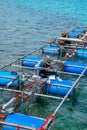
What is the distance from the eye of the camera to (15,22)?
65188 mm

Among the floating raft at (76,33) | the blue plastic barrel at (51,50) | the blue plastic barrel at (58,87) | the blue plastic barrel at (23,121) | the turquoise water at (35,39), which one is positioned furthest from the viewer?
the floating raft at (76,33)

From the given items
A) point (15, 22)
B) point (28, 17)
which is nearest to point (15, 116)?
point (15, 22)

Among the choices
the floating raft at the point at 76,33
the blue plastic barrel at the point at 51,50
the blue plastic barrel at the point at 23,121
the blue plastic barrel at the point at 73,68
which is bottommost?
the blue plastic barrel at the point at 23,121

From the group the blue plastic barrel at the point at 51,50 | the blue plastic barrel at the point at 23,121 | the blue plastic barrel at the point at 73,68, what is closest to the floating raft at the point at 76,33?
the blue plastic barrel at the point at 51,50

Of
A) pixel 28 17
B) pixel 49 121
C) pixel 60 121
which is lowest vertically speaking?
pixel 60 121

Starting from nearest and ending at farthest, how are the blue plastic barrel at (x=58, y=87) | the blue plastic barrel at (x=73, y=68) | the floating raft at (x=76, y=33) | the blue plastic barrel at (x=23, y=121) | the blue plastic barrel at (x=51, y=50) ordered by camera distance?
the blue plastic barrel at (x=23, y=121) → the blue plastic barrel at (x=58, y=87) → the blue plastic barrel at (x=73, y=68) → the blue plastic barrel at (x=51, y=50) → the floating raft at (x=76, y=33)

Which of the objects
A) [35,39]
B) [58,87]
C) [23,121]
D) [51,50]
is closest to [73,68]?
[58,87]

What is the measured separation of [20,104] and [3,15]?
55.0 m

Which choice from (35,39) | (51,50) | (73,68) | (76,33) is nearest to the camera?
(73,68)

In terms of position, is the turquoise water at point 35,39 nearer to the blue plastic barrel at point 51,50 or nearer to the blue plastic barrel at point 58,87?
the blue plastic barrel at point 58,87

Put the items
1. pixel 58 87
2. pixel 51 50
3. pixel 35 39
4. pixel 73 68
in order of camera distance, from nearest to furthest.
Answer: pixel 58 87 → pixel 73 68 → pixel 51 50 → pixel 35 39

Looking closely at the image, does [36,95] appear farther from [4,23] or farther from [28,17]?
[28,17]

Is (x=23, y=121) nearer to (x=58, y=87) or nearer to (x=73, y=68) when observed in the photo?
(x=58, y=87)

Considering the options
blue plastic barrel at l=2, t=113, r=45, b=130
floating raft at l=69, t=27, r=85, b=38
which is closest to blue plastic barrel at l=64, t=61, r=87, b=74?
blue plastic barrel at l=2, t=113, r=45, b=130
